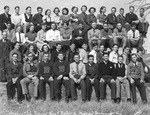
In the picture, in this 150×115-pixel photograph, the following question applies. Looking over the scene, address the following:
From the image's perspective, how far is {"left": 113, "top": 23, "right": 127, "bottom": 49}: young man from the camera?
51.9 feet

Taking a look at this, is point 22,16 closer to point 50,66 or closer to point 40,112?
point 50,66

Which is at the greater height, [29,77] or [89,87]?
[29,77]

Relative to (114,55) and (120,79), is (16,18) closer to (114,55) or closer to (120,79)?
(114,55)

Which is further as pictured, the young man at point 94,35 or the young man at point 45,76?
the young man at point 94,35

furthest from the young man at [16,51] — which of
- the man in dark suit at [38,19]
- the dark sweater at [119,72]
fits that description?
the dark sweater at [119,72]

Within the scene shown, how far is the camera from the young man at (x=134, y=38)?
52.6 feet

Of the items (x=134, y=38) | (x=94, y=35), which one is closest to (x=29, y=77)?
(x=94, y=35)

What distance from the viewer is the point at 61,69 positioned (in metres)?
12.8

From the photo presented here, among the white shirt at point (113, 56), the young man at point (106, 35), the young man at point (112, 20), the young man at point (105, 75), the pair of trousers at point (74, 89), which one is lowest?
the pair of trousers at point (74, 89)

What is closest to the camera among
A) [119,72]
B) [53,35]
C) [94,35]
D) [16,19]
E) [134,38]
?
[119,72]

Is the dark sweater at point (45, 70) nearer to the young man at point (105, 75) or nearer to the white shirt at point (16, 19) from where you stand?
the young man at point (105, 75)

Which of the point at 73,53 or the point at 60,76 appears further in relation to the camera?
the point at 73,53

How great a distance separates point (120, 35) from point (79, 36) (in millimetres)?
1755

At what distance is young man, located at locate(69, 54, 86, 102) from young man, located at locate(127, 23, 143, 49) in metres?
3.95
